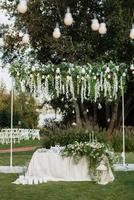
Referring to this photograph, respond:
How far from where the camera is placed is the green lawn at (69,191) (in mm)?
11609

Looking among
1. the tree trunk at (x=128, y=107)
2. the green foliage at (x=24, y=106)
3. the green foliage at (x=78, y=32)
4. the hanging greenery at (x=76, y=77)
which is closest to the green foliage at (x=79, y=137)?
the hanging greenery at (x=76, y=77)

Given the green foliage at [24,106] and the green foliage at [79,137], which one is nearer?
the green foliage at [79,137]

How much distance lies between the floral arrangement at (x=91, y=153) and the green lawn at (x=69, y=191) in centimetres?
54

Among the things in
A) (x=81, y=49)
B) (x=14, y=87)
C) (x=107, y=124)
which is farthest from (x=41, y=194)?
(x=107, y=124)

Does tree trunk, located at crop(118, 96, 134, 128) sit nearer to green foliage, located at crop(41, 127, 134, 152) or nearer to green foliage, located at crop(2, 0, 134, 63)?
green foliage, located at crop(2, 0, 134, 63)

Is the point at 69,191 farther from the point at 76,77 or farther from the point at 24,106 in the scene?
the point at 24,106

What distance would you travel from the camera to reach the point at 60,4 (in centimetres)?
3009

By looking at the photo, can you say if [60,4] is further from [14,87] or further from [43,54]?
[14,87]

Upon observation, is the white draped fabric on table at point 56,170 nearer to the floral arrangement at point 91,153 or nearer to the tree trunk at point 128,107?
the floral arrangement at point 91,153

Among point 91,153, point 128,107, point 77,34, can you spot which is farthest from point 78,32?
point 91,153

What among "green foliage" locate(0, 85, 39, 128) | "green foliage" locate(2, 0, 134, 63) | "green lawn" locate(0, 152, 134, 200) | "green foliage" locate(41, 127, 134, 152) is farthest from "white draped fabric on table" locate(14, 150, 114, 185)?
"green foliage" locate(0, 85, 39, 128)

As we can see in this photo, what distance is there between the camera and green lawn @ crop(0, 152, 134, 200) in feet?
38.1

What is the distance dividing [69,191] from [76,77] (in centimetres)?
561

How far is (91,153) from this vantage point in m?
14.2
